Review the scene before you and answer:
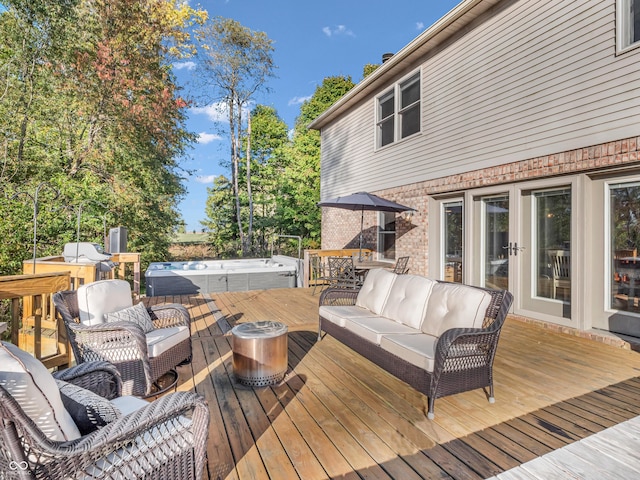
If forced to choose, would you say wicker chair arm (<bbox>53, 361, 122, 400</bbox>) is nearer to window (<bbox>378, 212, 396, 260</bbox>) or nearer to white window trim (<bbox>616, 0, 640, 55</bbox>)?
white window trim (<bbox>616, 0, 640, 55</bbox>)

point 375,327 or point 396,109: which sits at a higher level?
point 396,109

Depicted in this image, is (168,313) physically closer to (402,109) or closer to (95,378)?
(95,378)

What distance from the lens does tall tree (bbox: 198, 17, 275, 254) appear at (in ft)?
49.2

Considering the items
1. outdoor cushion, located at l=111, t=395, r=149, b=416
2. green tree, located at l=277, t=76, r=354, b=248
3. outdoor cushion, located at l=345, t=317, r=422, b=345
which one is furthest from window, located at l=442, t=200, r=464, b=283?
green tree, located at l=277, t=76, r=354, b=248

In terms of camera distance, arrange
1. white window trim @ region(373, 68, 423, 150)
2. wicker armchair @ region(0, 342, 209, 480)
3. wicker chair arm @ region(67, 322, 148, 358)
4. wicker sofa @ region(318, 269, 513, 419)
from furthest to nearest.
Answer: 1. white window trim @ region(373, 68, 423, 150)
2. wicker chair arm @ region(67, 322, 148, 358)
3. wicker sofa @ region(318, 269, 513, 419)
4. wicker armchair @ region(0, 342, 209, 480)

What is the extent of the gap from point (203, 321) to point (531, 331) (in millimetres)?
4746

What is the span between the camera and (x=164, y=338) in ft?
10.0

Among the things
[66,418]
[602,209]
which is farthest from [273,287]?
[66,418]

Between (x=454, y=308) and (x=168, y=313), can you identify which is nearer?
(x=454, y=308)

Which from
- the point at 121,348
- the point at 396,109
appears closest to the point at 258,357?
the point at 121,348

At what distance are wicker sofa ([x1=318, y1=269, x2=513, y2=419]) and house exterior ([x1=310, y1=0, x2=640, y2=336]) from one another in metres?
2.61

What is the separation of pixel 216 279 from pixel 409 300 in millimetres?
5507

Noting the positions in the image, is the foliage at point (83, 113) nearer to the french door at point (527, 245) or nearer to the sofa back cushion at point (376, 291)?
the sofa back cushion at point (376, 291)

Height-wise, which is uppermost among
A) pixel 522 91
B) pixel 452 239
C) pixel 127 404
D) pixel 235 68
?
pixel 235 68
